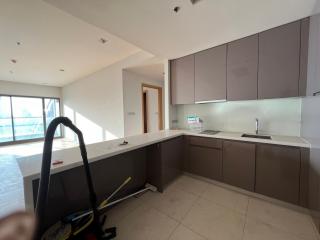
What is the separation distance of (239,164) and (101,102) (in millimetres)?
4030

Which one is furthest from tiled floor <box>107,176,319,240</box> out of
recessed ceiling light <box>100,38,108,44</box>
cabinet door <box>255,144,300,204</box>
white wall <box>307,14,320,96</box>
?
recessed ceiling light <box>100,38,108,44</box>

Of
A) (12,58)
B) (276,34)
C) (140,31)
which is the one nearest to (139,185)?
(140,31)

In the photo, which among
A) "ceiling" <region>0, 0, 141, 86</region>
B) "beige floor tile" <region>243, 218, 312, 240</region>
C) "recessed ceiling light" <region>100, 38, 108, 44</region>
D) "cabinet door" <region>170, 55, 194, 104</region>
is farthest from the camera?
"recessed ceiling light" <region>100, 38, 108, 44</region>

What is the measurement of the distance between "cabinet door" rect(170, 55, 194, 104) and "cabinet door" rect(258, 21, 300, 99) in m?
1.07

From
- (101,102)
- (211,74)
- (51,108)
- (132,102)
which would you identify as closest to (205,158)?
(211,74)

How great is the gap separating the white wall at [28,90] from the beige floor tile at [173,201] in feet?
21.2

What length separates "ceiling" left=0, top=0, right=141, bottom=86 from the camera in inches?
87.1

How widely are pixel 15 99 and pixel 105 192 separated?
20.5 ft

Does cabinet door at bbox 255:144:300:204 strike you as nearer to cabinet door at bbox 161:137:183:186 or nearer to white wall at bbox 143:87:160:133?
cabinet door at bbox 161:137:183:186

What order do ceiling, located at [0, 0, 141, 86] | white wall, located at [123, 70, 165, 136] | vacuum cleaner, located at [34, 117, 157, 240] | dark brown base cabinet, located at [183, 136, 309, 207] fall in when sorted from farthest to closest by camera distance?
1. white wall, located at [123, 70, 165, 136]
2. ceiling, located at [0, 0, 141, 86]
3. dark brown base cabinet, located at [183, 136, 309, 207]
4. vacuum cleaner, located at [34, 117, 157, 240]

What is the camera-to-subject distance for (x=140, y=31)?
6.23 ft

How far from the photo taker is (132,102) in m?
4.03

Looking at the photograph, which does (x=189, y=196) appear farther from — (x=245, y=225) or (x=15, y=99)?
(x=15, y=99)

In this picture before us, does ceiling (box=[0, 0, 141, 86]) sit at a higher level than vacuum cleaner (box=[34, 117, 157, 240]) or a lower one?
higher
